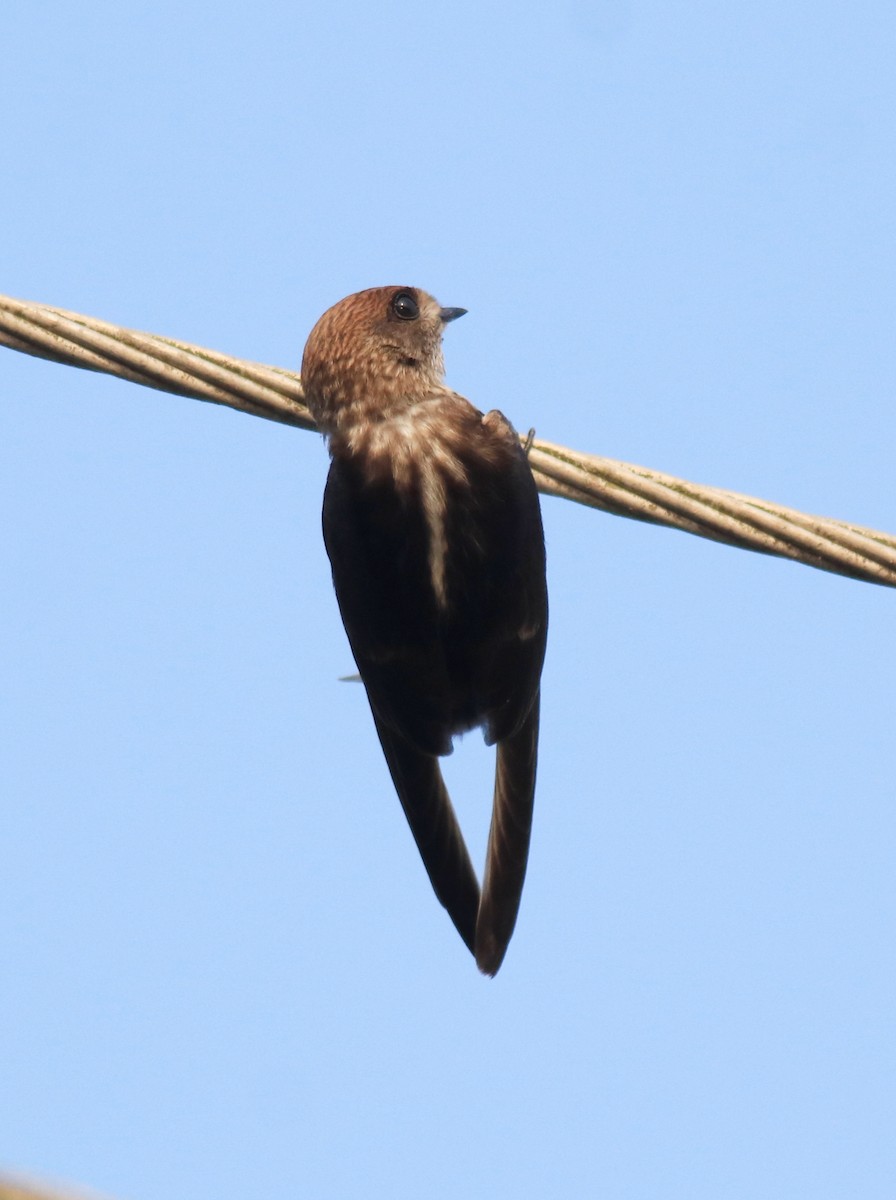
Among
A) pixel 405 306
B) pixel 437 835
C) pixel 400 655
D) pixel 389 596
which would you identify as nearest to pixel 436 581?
pixel 389 596

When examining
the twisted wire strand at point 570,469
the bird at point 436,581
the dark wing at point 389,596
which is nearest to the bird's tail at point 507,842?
the bird at point 436,581

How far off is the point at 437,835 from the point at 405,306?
4.63ft

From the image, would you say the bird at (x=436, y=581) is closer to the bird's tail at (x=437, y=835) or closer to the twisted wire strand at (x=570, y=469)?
the bird's tail at (x=437, y=835)

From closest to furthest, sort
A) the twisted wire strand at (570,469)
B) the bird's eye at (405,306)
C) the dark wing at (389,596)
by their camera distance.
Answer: the twisted wire strand at (570,469) → the dark wing at (389,596) → the bird's eye at (405,306)

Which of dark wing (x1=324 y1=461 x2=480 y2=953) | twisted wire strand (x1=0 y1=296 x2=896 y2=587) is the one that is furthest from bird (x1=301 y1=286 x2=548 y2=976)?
twisted wire strand (x1=0 y1=296 x2=896 y2=587)

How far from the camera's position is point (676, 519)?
267 centimetres

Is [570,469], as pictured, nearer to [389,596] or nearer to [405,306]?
[389,596]

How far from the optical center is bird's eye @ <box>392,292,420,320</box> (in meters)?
3.87

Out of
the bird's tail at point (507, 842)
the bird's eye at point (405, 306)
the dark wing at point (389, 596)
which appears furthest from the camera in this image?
the bird's eye at point (405, 306)

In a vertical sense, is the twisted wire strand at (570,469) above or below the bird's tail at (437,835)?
above

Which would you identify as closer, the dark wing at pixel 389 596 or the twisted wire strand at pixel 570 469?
the twisted wire strand at pixel 570 469

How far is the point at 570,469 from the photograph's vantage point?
2.82 m

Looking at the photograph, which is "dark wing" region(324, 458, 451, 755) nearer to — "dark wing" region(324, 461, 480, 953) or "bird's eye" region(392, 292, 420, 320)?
"dark wing" region(324, 461, 480, 953)

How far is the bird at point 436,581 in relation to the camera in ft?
10.5
